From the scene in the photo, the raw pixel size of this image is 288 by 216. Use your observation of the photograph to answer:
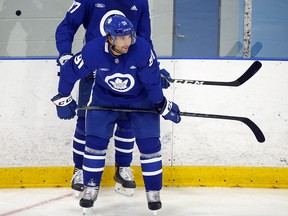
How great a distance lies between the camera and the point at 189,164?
9.98 ft

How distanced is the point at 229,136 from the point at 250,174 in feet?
0.84

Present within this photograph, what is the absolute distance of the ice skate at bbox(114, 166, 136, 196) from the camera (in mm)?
2785

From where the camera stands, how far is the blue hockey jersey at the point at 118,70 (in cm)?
223

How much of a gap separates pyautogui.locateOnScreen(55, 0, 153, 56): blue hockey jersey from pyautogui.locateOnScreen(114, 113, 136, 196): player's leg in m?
0.48

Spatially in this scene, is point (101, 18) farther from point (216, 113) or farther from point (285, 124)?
point (285, 124)

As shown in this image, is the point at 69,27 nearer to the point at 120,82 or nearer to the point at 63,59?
the point at 63,59

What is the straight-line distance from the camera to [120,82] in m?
2.29

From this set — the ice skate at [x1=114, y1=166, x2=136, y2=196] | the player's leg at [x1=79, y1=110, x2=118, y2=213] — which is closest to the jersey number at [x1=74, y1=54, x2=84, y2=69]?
the player's leg at [x1=79, y1=110, x2=118, y2=213]

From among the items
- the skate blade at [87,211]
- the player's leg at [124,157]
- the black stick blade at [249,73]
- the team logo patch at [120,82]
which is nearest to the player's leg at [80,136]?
the player's leg at [124,157]

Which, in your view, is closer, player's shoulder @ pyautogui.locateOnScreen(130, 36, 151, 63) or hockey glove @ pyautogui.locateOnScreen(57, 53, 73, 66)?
player's shoulder @ pyautogui.locateOnScreen(130, 36, 151, 63)

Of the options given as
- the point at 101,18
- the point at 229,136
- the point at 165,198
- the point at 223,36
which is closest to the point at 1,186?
the point at 165,198

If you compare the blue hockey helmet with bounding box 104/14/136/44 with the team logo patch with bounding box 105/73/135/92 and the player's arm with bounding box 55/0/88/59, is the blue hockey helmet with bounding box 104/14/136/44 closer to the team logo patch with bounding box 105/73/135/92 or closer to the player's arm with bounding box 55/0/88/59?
the team logo patch with bounding box 105/73/135/92

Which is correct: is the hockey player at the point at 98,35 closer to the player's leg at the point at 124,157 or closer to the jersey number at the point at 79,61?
the player's leg at the point at 124,157

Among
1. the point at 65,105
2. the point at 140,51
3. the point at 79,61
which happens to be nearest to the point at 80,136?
the point at 65,105
